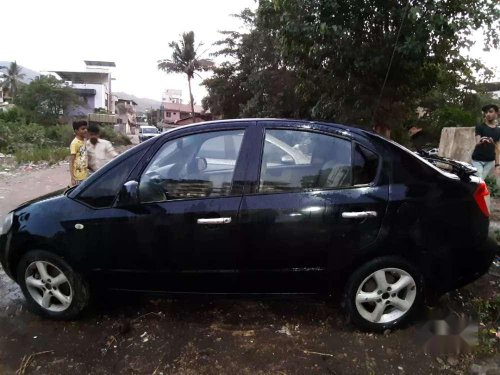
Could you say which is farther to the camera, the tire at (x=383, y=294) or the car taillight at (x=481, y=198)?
the car taillight at (x=481, y=198)

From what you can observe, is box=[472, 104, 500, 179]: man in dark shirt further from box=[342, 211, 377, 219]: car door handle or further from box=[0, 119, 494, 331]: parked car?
box=[342, 211, 377, 219]: car door handle

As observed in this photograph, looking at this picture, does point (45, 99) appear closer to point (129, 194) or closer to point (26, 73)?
point (26, 73)

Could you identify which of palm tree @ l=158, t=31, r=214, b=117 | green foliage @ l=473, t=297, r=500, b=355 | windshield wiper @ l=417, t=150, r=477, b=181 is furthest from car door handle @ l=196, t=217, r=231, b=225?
palm tree @ l=158, t=31, r=214, b=117

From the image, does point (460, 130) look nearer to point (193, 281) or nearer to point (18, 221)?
point (193, 281)

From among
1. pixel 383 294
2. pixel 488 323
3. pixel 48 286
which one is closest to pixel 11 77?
pixel 48 286

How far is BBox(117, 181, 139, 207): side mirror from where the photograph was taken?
8.68 feet

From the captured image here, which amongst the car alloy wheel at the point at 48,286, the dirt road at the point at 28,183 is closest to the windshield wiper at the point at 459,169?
the car alloy wheel at the point at 48,286

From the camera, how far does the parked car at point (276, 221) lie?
100 inches

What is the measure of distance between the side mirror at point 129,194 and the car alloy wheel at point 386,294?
1655mm

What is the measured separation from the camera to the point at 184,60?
118ft

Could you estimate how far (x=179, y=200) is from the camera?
263cm

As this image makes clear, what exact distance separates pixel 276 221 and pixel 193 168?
713mm

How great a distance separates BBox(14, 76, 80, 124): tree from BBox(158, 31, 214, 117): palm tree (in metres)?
11.1

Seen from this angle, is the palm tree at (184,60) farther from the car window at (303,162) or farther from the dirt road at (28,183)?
the car window at (303,162)
